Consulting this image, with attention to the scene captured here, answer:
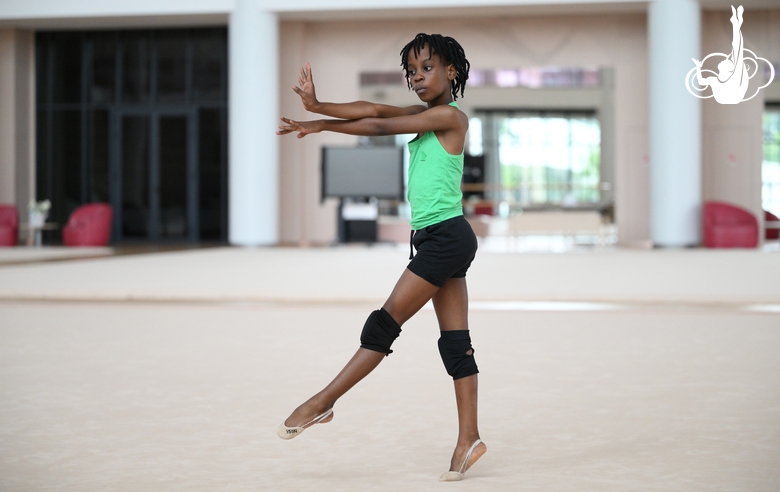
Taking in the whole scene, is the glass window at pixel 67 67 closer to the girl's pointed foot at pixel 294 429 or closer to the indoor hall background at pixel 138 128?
the indoor hall background at pixel 138 128

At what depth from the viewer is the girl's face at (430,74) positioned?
2736 millimetres

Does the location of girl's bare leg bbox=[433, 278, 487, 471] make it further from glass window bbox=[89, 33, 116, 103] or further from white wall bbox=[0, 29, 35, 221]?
white wall bbox=[0, 29, 35, 221]

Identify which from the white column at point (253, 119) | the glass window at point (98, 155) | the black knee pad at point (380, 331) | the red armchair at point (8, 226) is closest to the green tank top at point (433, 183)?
the black knee pad at point (380, 331)

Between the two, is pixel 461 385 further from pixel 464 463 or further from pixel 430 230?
pixel 430 230

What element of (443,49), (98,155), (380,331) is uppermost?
(98,155)

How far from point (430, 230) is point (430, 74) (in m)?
0.46

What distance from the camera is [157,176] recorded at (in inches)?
775

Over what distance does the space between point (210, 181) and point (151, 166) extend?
1.30 m

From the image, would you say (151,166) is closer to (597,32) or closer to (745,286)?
(597,32)

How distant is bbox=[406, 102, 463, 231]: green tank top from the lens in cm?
267

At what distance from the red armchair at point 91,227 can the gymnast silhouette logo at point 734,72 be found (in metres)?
10.8

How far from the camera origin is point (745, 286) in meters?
8.40

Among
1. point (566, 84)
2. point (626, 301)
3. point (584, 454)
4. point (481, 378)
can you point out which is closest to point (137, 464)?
point (584, 454)

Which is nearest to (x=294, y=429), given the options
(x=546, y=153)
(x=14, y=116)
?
(x=14, y=116)
